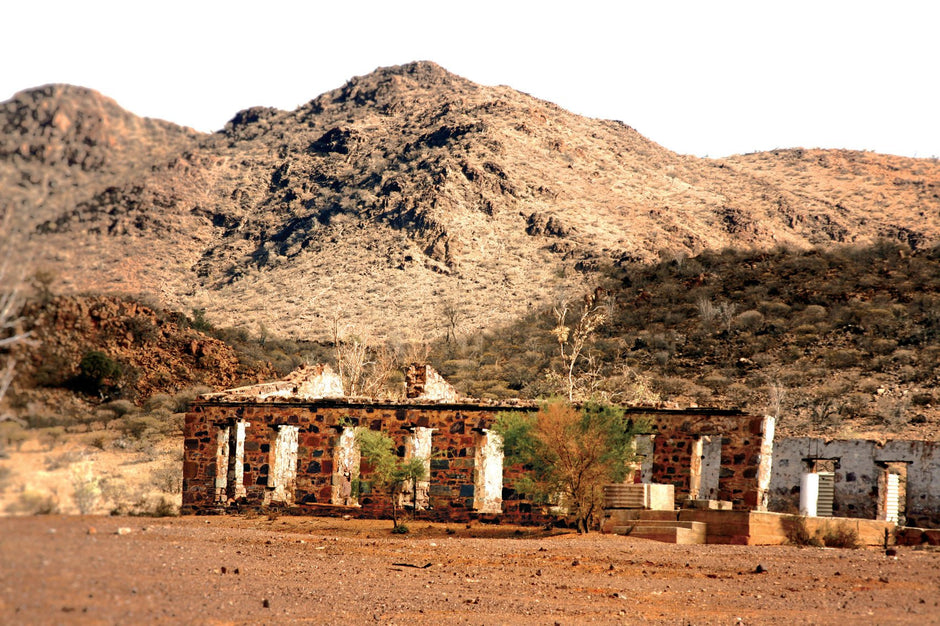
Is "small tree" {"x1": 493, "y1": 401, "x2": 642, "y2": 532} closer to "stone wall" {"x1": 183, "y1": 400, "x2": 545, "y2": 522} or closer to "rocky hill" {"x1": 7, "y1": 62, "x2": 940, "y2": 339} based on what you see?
"stone wall" {"x1": 183, "y1": 400, "x2": 545, "y2": 522}

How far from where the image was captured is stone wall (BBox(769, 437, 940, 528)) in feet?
86.4

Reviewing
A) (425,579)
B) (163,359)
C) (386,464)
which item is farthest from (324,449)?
(163,359)

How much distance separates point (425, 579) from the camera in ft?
51.6

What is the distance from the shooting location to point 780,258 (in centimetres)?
5803

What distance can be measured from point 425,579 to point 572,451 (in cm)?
809

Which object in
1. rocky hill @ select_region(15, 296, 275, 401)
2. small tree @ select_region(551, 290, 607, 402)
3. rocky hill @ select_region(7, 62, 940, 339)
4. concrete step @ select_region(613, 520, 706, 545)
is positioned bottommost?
concrete step @ select_region(613, 520, 706, 545)

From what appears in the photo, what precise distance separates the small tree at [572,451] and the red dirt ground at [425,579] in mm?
1214

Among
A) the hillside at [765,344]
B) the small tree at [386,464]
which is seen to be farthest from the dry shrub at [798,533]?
the hillside at [765,344]

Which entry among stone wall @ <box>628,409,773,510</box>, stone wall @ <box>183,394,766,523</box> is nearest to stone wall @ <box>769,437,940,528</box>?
stone wall @ <box>628,409,773,510</box>

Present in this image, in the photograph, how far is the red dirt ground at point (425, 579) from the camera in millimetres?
6137

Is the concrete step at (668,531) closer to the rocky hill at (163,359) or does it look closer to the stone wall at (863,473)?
the stone wall at (863,473)

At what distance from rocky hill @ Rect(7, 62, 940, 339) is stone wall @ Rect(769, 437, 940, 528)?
2587cm

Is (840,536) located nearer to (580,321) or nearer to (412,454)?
(412,454)

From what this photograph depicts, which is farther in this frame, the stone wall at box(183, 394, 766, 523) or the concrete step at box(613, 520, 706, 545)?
the stone wall at box(183, 394, 766, 523)
